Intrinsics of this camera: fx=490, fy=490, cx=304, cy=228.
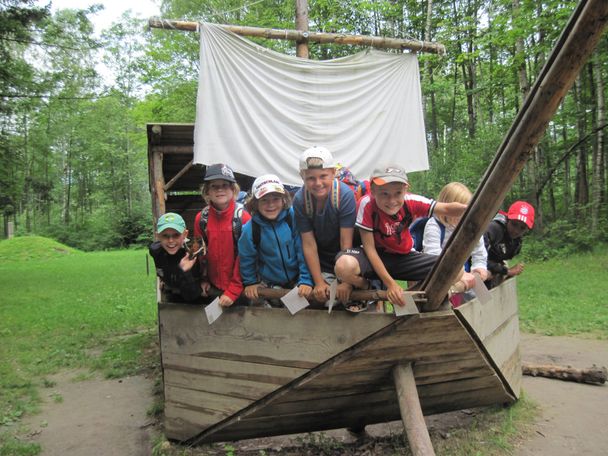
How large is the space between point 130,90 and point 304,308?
34.7 m

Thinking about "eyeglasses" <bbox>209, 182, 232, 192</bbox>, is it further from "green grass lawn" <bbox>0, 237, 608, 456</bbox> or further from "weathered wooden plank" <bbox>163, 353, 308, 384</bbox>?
"green grass lawn" <bbox>0, 237, 608, 456</bbox>

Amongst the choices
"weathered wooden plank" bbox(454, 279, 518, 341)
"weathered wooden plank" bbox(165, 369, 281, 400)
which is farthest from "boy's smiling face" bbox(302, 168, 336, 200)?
"weathered wooden plank" bbox(165, 369, 281, 400)

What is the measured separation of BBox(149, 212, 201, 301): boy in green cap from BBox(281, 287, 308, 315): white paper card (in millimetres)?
785

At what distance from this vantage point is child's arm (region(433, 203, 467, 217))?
8.79 ft

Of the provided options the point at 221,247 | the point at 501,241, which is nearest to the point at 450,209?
the point at 501,241

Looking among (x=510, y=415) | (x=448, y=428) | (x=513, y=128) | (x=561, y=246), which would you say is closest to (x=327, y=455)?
(x=448, y=428)

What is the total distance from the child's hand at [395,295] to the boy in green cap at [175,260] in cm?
139

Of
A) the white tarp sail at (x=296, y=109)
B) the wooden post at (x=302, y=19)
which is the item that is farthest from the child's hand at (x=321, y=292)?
the wooden post at (x=302, y=19)

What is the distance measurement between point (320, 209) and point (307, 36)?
5211mm

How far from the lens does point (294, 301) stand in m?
2.80

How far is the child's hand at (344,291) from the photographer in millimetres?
2664

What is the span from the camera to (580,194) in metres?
14.1

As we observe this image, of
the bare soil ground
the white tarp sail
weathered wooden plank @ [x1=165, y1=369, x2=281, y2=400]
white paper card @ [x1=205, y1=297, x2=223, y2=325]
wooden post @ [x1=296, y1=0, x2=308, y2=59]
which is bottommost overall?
the bare soil ground

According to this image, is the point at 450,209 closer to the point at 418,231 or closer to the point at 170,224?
the point at 418,231
